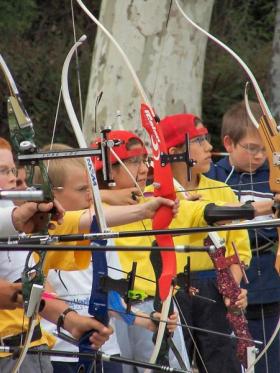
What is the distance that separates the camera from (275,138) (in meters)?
3.95

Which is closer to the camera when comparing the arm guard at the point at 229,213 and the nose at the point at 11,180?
the arm guard at the point at 229,213

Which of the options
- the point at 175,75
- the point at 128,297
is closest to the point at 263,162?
the point at 128,297

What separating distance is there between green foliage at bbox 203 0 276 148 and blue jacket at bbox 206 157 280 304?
143 inches

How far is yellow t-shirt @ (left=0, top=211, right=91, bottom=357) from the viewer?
3.65 meters

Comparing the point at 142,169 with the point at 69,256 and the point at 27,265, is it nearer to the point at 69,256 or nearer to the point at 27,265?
the point at 69,256

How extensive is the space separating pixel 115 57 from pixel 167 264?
10.2ft

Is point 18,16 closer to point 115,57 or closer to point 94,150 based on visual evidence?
point 115,57

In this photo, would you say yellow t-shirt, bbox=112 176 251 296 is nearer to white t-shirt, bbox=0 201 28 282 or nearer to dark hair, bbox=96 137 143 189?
dark hair, bbox=96 137 143 189

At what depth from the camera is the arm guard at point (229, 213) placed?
3.54m

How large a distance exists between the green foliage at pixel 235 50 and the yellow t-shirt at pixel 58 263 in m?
4.95

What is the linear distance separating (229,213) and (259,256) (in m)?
1.42

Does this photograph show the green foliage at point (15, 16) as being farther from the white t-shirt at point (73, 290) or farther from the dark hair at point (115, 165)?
the white t-shirt at point (73, 290)

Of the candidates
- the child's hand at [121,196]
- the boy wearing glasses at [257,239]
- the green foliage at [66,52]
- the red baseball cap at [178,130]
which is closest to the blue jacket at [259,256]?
the boy wearing glasses at [257,239]

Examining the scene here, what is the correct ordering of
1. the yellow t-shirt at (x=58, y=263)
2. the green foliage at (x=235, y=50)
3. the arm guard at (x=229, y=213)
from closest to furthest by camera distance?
the arm guard at (x=229, y=213)
the yellow t-shirt at (x=58, y=263)
the green foliage at (x=235, y=50)
